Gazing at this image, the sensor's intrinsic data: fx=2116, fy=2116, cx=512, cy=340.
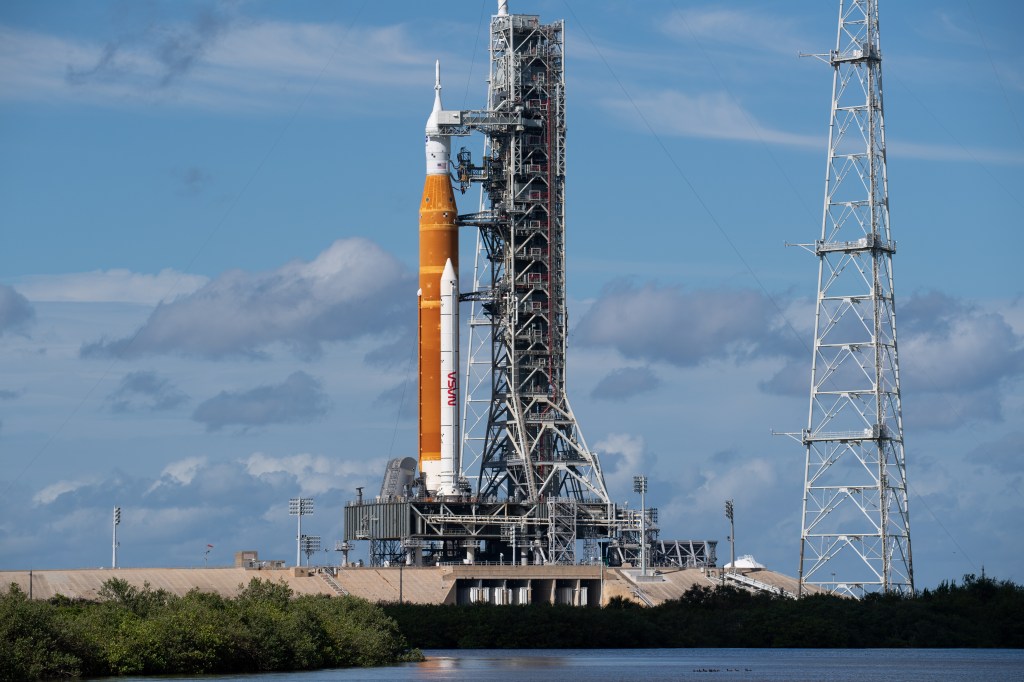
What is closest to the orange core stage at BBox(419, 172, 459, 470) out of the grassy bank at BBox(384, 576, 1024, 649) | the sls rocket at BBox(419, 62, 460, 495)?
the sls rocket at BBox(419, 62, 460, 495)

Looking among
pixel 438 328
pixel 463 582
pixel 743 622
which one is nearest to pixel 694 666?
pixel 743 622

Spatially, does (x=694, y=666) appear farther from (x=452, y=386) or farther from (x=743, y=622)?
(x=452, y=386)

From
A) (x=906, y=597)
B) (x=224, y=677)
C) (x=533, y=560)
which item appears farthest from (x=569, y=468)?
(x=224, y=677)

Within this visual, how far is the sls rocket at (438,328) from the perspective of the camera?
→ 146875mm

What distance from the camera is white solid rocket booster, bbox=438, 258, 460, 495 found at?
146750mm

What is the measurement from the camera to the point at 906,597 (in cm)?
12825

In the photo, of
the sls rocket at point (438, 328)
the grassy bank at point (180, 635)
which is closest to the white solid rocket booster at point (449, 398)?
the sls rocket at point (438, 328)

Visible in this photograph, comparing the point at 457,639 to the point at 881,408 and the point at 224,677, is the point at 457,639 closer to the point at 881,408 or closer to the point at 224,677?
the point at 881,408

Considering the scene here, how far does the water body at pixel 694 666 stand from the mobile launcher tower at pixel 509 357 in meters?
16.5

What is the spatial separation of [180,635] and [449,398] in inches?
2256

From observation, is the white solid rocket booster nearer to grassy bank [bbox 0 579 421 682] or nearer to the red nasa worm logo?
the red nasa worm logo

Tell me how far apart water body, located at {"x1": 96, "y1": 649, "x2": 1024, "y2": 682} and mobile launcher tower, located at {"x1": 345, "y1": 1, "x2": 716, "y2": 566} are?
16455 millimetres

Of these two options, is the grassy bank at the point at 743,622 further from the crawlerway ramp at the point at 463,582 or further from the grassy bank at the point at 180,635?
the grassy bank at the point at 180,635

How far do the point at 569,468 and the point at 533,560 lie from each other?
23.5 ft
